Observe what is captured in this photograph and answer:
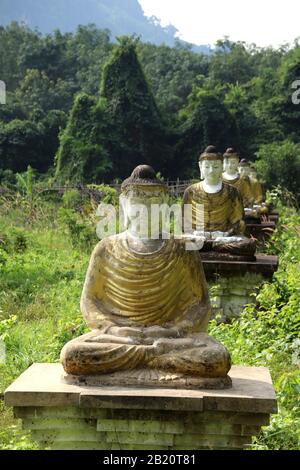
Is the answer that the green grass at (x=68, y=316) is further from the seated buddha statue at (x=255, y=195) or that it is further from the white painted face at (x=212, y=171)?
the white painted face at (x=212, y=171)

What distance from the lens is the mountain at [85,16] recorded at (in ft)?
459

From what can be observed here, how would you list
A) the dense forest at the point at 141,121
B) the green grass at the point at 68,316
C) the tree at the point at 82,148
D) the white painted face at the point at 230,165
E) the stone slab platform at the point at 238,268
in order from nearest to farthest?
the green grass at the point at 68,316 → the stone slab platform at the point at 238,268 → the white painted face at the point at 230,165 → the tree at the point at 82,148 → the dense forest at the point at 141,121

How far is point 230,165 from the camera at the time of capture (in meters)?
15.6

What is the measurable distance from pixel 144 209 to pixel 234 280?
171 inches

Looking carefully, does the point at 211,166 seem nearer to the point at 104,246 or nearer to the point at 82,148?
the point at 104,246

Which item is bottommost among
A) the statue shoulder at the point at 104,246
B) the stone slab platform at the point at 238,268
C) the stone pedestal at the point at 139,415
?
the stone pedestal at the point at 139,415

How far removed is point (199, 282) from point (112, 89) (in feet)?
93.4

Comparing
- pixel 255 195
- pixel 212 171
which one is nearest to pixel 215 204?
pixel 212 171

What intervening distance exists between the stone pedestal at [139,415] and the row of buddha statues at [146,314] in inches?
5.8

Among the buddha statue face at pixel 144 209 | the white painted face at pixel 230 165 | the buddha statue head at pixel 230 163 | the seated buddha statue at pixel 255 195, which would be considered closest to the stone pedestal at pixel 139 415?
the buddha statue face at pixel 144 209

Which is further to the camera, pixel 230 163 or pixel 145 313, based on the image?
pixel 230 163

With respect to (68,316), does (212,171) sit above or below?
above

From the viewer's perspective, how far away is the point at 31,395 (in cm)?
442
